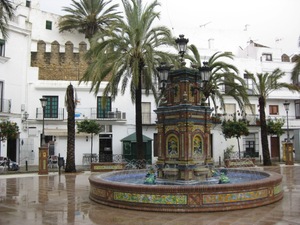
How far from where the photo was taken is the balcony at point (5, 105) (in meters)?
27.5

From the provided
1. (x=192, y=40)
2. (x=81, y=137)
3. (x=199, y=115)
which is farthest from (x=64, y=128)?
(x=199, y=115)

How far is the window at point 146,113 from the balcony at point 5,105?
11471 millimetres

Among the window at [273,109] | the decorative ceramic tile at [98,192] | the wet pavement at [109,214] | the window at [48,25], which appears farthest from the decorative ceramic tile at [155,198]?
the window at [273,109]

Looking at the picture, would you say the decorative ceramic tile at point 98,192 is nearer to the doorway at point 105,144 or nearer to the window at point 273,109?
the doorway at point 105,144

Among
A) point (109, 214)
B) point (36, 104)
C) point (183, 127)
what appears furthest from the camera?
point (36, 104)

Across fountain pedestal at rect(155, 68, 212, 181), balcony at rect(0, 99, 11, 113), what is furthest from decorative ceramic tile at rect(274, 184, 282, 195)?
balcony at rect(0, 99, 11, 113)

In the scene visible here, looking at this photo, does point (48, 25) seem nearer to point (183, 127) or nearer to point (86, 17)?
point (86, 17)

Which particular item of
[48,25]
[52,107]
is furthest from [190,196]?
[48,25]

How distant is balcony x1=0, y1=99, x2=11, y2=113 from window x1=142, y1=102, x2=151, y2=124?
11.5 m

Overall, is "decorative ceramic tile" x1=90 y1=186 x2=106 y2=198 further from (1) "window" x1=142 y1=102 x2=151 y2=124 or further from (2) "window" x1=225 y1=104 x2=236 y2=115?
(2) "window" x1=225 y1=104 x2=236 y2=115

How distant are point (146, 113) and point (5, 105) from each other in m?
12.0

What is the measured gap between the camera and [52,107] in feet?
99.9

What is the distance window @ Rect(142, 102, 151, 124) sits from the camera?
31.7 metres

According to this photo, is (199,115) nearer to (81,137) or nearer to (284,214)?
(284,214)
